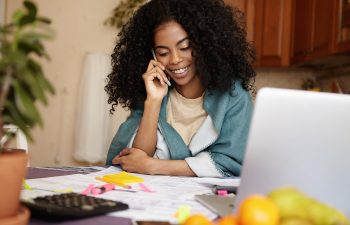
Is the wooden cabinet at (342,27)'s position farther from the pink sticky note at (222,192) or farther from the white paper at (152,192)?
the pink sticky note at (222,192)

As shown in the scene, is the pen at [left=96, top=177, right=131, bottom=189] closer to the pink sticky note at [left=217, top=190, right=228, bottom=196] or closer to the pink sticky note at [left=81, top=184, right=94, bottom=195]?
the pink sticky note at [left=81, top=184, right=94, bottom=195]

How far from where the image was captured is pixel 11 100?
1.51 feet

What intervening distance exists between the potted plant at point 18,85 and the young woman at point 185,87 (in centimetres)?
71

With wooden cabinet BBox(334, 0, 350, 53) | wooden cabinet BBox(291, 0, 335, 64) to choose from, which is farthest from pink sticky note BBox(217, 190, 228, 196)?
wooden cabinet BBox(291, 0, 335, 64)

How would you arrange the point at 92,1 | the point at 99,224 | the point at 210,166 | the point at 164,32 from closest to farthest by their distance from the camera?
the point at 99,224
the point at 210,166
the point at 164,32
the point at 92,1

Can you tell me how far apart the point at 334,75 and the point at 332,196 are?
2.31 m

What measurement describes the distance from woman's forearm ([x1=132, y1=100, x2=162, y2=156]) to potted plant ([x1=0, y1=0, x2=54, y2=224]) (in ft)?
2.89

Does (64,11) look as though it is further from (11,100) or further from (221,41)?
(11,100)

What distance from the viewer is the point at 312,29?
2418 mm

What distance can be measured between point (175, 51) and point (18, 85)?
38.7 inches

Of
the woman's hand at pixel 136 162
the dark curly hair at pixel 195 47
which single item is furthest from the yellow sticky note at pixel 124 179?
the dark curly hair at pixel 195 47

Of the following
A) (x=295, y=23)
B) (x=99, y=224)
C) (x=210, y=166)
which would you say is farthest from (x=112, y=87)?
(x=295, y=23)

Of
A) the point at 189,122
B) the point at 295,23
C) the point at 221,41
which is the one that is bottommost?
the point at 189,122

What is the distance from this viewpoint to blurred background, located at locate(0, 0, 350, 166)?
2.67m
